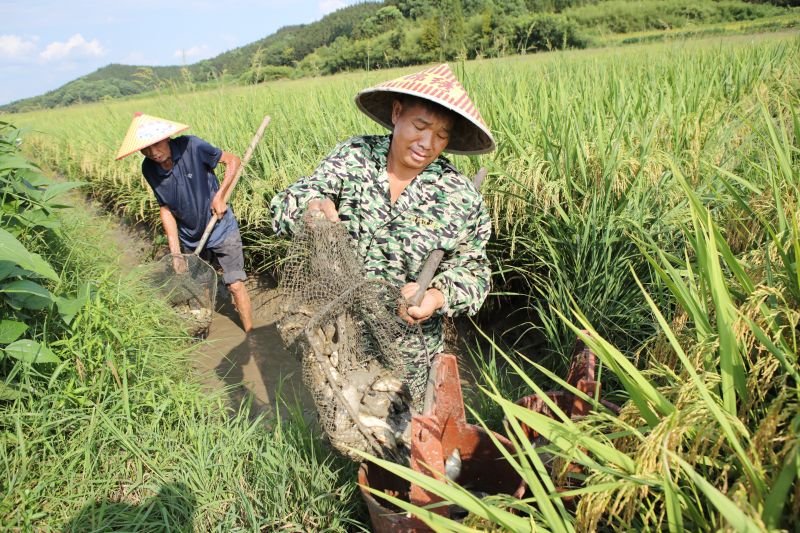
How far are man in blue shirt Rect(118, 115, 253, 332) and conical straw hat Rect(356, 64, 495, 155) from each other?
70.9 inches

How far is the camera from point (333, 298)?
164cm

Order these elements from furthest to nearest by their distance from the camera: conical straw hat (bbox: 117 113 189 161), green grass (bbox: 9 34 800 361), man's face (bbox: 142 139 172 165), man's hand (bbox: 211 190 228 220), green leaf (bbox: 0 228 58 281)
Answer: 1. man's hand (bbox: 211 190 228 220)
2. man's face (bbox: 142 139 172 165)
3. conical straw hat (bbox: 117 113 189 161)
4. green grass (bbox: 9 34 800 361)
5. green leaf (bbox: 0 228 58 281)

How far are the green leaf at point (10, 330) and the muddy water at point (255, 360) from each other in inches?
38.8

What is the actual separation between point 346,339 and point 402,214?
1.68ft

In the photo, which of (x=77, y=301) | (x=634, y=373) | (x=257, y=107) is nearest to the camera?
(x=634, y=373)

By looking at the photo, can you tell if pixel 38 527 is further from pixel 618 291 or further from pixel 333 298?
pixel 618 291

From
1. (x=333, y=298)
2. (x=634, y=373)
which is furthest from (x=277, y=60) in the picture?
(x=634, y=373)

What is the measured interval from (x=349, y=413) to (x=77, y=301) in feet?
4.66

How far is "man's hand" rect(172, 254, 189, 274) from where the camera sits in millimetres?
3424

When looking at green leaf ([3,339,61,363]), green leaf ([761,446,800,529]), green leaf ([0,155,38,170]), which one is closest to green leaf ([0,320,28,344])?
green leaf ([3,339,61,363])

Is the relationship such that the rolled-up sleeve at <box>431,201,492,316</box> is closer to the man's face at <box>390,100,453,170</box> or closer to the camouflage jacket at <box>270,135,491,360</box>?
the camouflage jacket at <box>270,135,491,360</box>

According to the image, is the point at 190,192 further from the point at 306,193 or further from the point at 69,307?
the point at 306,193

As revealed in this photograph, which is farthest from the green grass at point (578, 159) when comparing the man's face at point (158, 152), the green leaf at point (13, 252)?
the green leaf at point (13, 252)

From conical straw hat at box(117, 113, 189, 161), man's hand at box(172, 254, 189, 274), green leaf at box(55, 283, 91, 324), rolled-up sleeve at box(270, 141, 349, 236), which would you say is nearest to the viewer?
rolled-up sleeve at box(270, 141, 349, 236)
